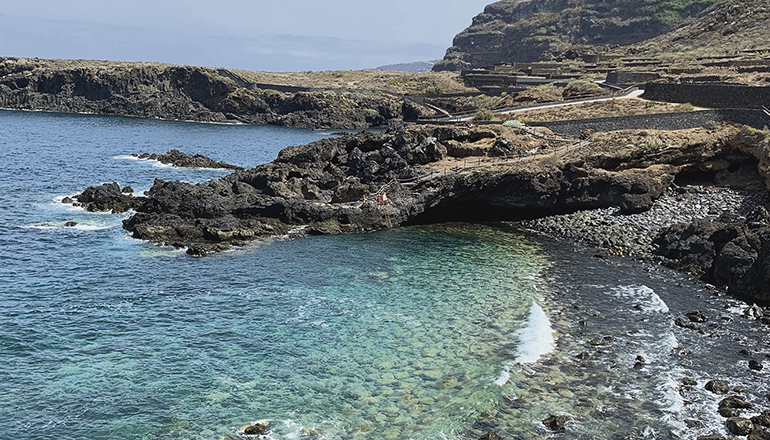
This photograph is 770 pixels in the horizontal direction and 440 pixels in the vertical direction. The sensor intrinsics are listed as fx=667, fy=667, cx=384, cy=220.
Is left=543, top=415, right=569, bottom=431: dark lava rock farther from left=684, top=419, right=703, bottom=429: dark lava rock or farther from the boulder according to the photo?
the boulder

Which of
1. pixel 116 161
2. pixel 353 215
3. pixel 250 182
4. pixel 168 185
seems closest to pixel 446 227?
pixel 353 215

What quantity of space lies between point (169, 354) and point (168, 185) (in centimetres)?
2523

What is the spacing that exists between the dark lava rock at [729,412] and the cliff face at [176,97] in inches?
4132

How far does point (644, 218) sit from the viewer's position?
38938 millimetres

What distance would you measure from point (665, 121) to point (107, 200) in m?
39.4

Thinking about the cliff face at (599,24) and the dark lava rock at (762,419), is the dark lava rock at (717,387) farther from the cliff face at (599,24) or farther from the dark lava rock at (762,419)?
the cliff face at (599,24)

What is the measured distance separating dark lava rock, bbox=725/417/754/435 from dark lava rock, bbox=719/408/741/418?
44cm

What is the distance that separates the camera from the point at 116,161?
68500 millimetres

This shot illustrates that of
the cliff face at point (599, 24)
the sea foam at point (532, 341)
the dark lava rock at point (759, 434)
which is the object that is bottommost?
the dark lava rock at point (759, 434)

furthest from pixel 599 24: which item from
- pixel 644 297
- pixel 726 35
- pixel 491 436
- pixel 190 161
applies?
pixel 491 436

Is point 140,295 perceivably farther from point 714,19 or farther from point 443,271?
point 714,19

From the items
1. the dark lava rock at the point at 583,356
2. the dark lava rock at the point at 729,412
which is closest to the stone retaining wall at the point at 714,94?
the dark lava rock at the point at 583,356

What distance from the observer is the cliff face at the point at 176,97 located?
124 meters

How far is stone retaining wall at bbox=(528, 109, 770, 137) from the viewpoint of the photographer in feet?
149
